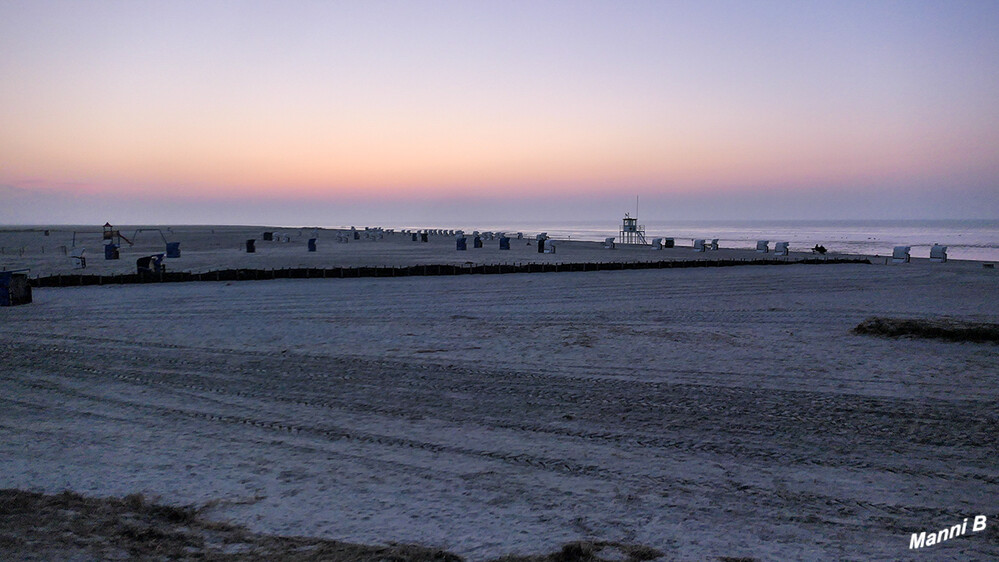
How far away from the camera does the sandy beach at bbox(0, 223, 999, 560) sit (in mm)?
4242

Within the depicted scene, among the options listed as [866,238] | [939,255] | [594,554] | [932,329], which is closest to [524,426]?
[594,554]

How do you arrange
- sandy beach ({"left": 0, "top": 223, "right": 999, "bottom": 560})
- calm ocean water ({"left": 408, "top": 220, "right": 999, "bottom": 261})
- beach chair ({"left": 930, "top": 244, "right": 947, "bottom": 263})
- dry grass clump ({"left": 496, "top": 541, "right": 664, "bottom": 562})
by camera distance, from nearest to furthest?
1. dry grass clump ({"left": 496, "top": 541, "right": 664, "bottom": 562})
2. sandy beach ({"left": 0, "top": 223, "right": 999, "bottom": 560})
3. beach chair ({"left": 930, "top": 244, "right": 947, "bottom": 263})
4. calm ocean water ({"left": 408, "top": 220, "right": 999, "bottom": 261})

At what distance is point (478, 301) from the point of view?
15.7 meters

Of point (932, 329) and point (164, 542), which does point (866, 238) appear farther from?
point (164, 542)

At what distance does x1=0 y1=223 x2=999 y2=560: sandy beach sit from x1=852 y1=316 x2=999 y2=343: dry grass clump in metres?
0.37

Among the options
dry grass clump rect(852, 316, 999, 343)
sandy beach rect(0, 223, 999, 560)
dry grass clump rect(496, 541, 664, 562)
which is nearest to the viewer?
dry grass clump rect(496, 541, 664, 562)

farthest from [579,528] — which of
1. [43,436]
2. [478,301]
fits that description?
[478,301]

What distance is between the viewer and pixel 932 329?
1052cm

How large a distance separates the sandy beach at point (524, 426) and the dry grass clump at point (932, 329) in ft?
1.20

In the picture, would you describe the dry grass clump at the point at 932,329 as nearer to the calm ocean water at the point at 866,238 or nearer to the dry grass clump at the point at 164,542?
the dry grass clump at the point at 164,542

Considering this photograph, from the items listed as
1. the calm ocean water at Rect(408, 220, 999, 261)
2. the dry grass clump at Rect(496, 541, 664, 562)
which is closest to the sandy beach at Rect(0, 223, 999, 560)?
the dry grass clump at Rect(496, 541, 664, 562)

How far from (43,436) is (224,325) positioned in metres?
6.51

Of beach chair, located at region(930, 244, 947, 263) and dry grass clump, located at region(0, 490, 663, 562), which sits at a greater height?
beach chair, located at region(930, 244, 947, 263)

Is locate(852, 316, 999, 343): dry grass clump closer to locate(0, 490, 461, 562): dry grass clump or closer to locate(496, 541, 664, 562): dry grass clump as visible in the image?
locate(496, 541, 664, 562): dry grass clump
